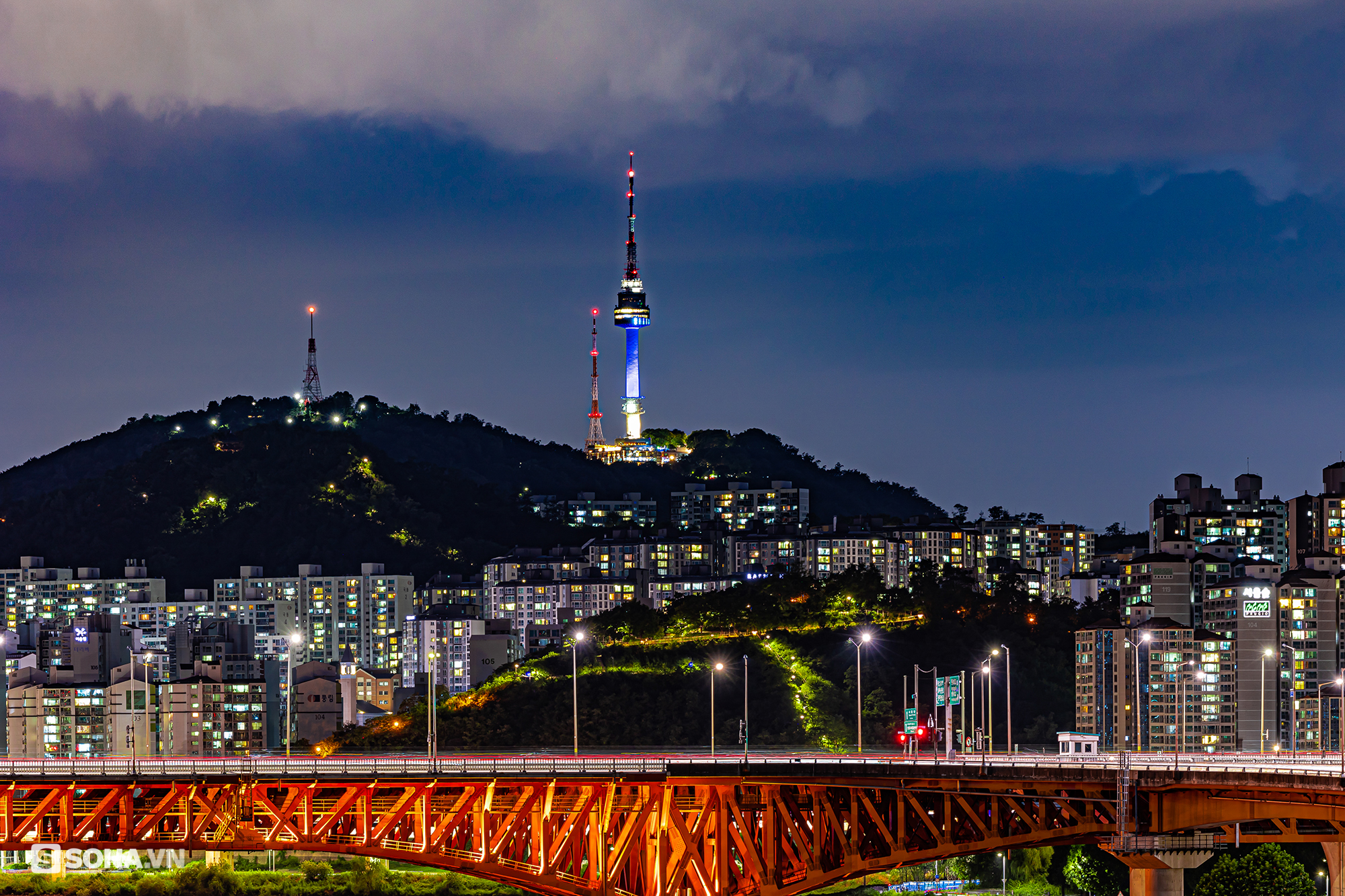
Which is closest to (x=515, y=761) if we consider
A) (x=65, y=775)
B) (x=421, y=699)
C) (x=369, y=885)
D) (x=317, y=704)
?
(x=65, y=775)

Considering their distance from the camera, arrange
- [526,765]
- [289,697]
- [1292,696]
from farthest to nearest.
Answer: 1. [1292,696]
2. [289,697]
3. [526,765]

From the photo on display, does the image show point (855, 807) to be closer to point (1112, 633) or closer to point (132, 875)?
point (132, 875)

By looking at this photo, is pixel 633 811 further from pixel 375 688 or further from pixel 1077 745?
pixel 375 688

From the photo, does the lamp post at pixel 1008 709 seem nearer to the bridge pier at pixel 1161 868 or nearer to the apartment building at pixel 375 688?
the bridge pier at pixel 1161 868

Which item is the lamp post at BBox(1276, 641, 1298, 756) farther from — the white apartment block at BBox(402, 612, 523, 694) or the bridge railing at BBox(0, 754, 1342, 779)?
the white apartment block at BBox(402, 612, 523, 694)

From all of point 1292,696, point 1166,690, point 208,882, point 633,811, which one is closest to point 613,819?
point 633,811
